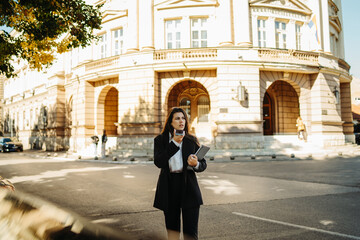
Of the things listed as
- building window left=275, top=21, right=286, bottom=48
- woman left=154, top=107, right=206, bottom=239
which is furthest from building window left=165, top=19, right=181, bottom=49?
woman left=154, top=107, right=206, bottom=239

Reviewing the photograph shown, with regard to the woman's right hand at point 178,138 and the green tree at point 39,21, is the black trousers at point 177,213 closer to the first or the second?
the woman's right hand at point 178,138

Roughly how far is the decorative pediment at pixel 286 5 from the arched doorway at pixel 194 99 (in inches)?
275

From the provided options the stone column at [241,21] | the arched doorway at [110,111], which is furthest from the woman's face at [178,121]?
the arched doorway at [110,111]

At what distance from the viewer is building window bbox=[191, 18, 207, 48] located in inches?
768

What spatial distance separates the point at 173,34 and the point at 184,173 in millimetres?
17946

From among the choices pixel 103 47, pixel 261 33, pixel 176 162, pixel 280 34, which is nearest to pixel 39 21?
pixel 176 162

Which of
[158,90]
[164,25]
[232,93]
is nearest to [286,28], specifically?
[232,93]

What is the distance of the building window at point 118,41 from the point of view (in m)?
21.3

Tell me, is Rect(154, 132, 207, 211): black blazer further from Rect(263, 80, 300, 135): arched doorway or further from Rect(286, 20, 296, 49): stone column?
Rect(286, 20, 296, 49): stone column

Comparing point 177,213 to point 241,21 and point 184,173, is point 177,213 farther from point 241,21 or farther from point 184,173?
point 241,21

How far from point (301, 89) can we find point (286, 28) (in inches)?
186

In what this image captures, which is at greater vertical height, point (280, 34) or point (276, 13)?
point (276, 13)

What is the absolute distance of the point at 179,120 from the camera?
3.23 meters

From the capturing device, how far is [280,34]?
67.5 ft
